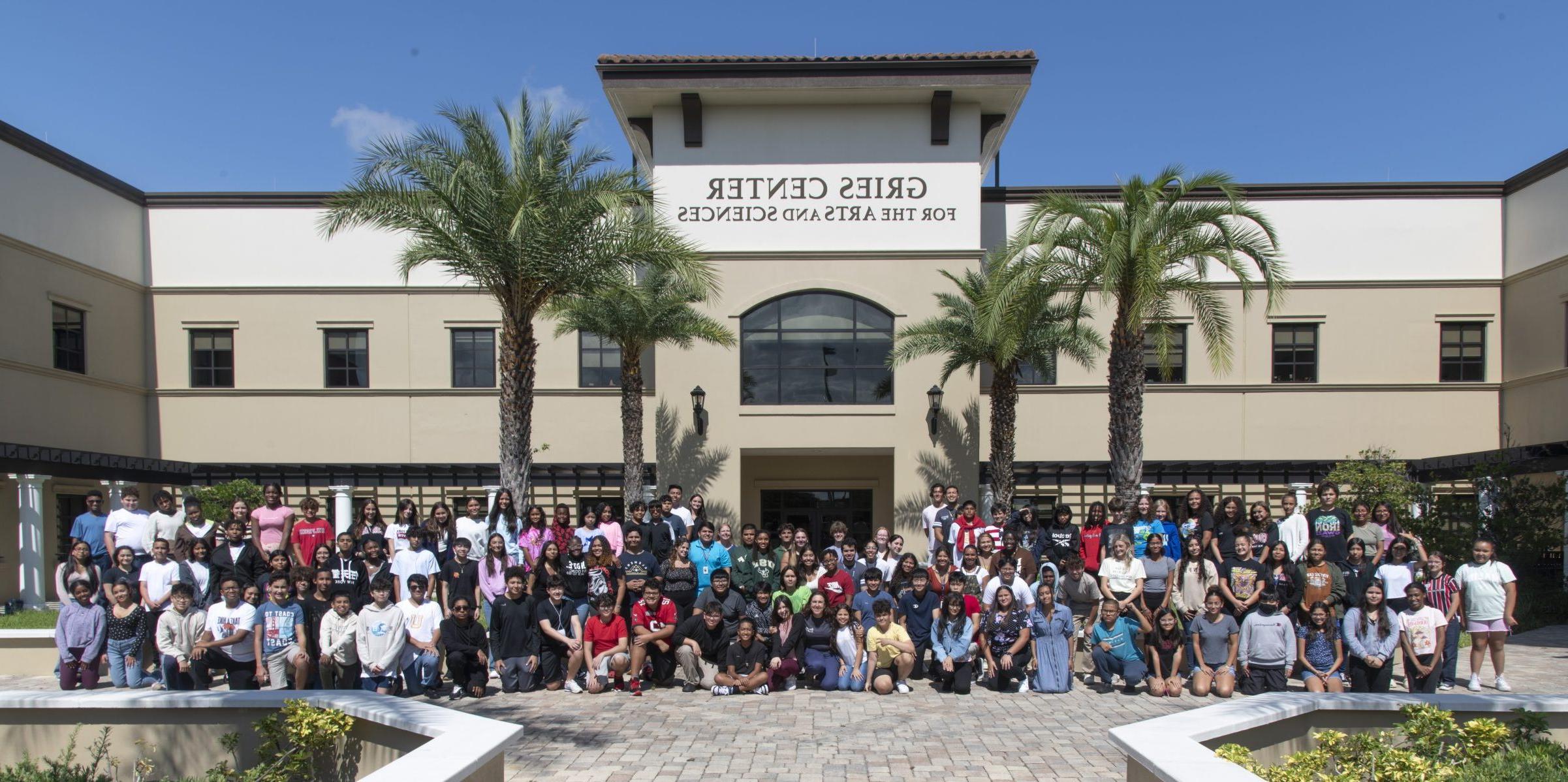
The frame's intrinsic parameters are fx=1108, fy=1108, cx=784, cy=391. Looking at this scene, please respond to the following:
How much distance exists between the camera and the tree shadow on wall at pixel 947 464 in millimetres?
23125

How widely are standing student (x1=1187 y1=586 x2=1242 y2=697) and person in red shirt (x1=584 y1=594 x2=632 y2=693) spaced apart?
6.07 meters

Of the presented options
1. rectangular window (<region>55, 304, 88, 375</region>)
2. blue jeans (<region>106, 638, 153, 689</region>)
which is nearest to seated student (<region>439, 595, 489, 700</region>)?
blue jeans (<region>106, 638, 153, 689</region>)

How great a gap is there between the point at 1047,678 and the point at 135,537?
11321 mm

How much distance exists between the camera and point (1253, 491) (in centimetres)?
2531

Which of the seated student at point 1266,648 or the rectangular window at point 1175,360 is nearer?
the seated student at point 1266,648

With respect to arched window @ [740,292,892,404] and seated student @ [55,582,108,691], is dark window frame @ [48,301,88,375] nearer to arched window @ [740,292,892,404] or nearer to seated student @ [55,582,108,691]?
arched window @ [740,292,892,404]

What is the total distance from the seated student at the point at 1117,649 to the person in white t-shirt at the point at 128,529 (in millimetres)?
11587

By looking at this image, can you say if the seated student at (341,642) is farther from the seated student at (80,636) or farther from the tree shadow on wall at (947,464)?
the tree shadow on wall at (947,464)

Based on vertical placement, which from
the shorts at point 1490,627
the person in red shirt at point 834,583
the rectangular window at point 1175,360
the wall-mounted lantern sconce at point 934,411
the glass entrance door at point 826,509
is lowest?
the glass entrance door at point 826,509

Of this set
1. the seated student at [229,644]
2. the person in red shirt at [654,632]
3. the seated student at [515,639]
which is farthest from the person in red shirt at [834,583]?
the seated student at [229,644]

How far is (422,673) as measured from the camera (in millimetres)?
11578

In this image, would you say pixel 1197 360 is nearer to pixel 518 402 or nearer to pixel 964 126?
pixel 964 126

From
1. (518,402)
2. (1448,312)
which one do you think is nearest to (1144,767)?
(518,402)

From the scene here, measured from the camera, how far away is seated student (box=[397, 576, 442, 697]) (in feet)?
37.7
